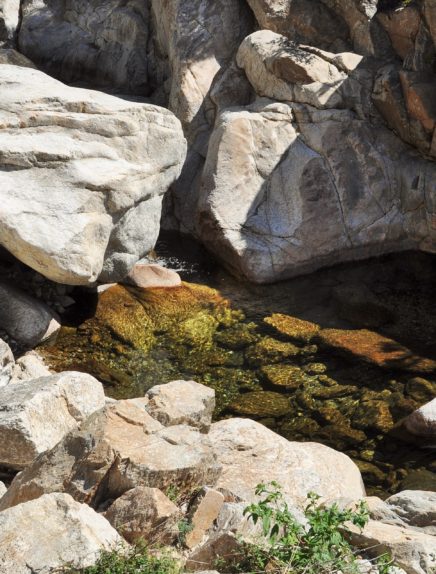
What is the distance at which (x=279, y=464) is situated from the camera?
30.1ft

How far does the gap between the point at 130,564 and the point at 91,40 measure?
2018 cm

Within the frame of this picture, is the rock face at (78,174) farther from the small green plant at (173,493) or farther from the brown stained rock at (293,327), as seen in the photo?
the small green plant at (173,493)

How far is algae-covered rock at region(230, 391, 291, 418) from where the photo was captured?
38.6 ft

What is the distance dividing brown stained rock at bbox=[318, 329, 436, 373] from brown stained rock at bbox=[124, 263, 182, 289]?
11.2 ft

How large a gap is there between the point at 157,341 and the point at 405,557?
Answer: 825cm

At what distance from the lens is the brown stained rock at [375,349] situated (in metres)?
13.2

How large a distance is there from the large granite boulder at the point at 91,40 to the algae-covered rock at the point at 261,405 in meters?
12.9

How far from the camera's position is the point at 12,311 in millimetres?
13250

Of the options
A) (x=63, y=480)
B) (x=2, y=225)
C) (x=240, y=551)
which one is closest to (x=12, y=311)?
(x=2, y=225)

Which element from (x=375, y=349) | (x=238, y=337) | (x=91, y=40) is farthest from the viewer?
(x=91, y=40)

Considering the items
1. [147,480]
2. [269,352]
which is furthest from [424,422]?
[147,480]

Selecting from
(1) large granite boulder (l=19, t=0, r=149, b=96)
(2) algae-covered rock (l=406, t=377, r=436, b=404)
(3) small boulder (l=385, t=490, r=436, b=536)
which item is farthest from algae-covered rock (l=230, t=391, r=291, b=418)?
(1) large granite boulder (l=19, t=0, r=149, b=96)

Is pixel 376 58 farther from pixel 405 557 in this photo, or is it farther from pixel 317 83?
pixel 405 557

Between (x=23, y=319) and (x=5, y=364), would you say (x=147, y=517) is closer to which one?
(x=5, y=364)
